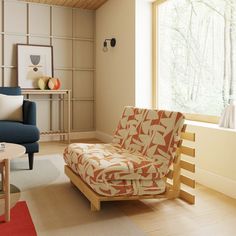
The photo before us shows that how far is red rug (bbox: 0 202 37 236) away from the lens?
5.85 feet

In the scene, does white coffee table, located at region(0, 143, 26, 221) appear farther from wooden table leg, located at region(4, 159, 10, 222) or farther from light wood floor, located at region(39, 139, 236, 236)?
light wood floor, located at region(39, 139, 236, 236)

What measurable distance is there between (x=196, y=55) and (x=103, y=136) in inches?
90.7

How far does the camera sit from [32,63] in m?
4.90

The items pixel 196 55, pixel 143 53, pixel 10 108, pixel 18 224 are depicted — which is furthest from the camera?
pixel 143 53

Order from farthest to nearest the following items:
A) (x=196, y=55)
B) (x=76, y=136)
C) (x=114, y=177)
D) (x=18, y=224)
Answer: (x=76, y=136) → (x=196, y=55) → (x=114, y=177) → (x=18, y=224)

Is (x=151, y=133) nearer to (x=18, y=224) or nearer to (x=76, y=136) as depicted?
(x=18, y=224)

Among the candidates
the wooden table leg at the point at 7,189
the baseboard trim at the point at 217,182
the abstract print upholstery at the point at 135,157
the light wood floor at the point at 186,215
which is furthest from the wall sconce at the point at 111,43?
the wooden table leg at the point at 7,189

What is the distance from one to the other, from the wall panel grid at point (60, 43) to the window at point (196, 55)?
1775 mm

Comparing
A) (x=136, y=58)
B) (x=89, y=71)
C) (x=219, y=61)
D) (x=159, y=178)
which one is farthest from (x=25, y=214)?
(x=89, y=71)

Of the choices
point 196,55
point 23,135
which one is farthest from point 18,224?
point 196,55

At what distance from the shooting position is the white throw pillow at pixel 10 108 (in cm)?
362

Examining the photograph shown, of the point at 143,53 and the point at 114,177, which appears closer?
the point at 114,177

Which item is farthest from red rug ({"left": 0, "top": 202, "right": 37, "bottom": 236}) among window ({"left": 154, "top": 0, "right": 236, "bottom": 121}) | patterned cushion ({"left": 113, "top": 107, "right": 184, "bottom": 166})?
window ({"left": 154, "top": 0, "right": 236, "bottom": 121})

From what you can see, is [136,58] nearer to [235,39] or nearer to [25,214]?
[235,39]
